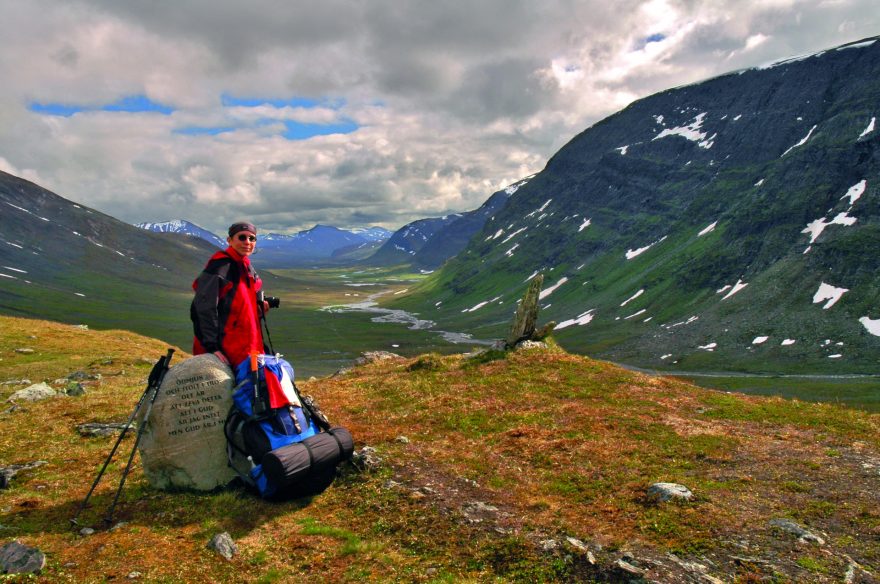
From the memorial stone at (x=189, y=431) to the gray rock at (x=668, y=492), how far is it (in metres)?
10.9

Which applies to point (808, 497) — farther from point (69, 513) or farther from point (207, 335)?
point (69, 513)

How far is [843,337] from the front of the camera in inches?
4350

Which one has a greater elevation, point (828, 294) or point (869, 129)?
point (869, 129)

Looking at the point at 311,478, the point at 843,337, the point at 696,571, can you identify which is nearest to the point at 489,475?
the point at 311,478

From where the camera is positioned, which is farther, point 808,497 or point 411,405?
point 411,405

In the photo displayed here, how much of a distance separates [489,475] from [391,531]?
3705 millimetres

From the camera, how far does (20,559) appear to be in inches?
358

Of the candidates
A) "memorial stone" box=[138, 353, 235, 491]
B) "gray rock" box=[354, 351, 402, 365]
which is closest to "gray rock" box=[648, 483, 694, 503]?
"memorial stone" box=[138, 353, 235, 491]

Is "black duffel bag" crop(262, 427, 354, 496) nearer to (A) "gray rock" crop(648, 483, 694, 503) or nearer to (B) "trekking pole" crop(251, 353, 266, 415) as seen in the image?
(B) "trekking pole" crop(251, 353, 266, 415)

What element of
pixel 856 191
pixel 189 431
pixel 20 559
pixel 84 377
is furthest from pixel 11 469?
pixel 856 191

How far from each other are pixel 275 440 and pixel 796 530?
11.9 m

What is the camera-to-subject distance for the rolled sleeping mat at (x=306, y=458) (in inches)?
470

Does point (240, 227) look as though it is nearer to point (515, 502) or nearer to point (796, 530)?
point (515, 502)

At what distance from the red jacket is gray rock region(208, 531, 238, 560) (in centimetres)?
483
